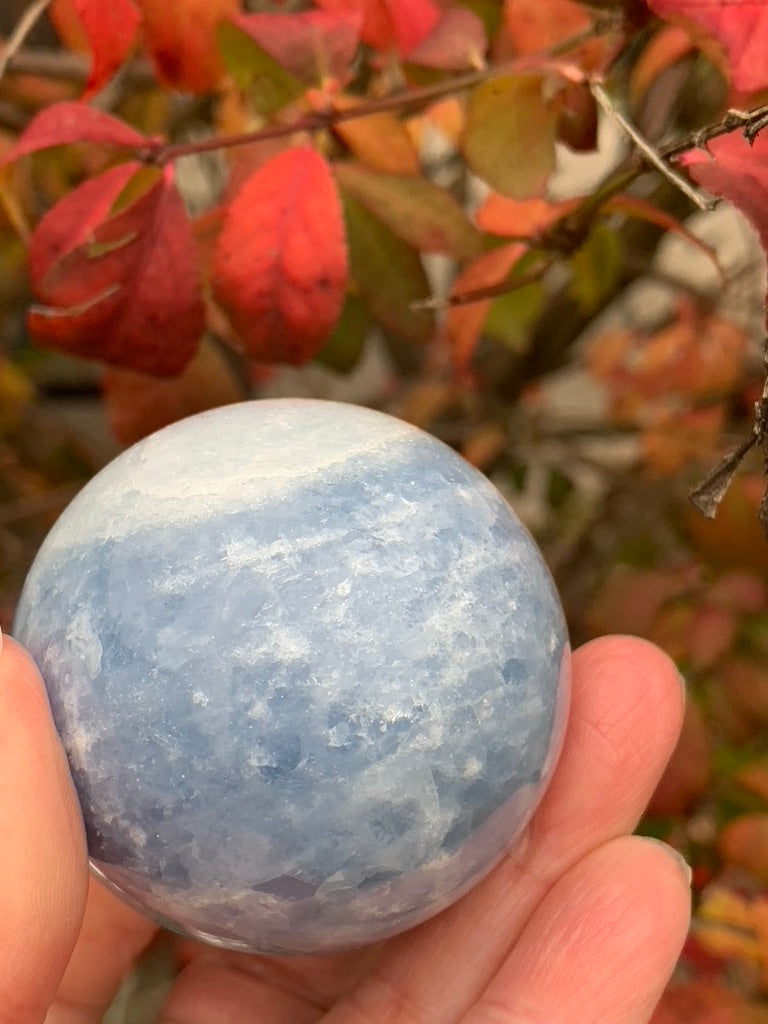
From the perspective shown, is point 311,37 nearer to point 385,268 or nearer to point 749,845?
point 385,268

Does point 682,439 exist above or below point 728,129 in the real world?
below

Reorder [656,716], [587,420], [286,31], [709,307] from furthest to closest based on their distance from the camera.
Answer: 1. [587,420]
2. [709,307]
3. [656,716]
4. [286,31]

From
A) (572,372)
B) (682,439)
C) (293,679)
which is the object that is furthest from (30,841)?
(572,372)

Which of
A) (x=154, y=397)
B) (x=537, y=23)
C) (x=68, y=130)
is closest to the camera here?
(x=68, y=130)

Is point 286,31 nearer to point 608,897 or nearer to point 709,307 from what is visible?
point 608,897

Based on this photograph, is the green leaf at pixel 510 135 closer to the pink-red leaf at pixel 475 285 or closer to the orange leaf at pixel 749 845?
the pink-red leaf at pixel 475 285

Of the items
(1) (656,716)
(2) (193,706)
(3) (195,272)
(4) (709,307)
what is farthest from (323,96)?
(4) (709,307)

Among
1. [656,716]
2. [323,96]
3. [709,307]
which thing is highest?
[323,96]
